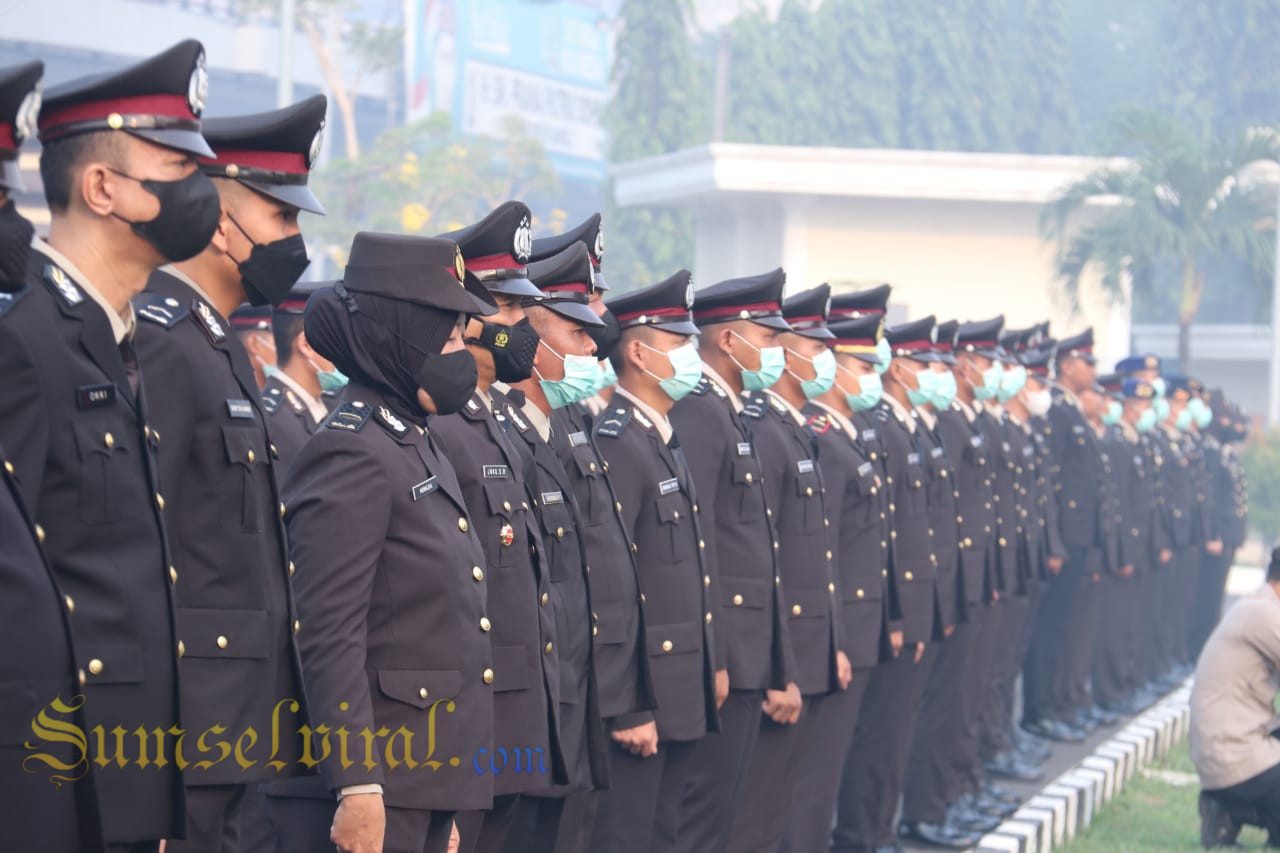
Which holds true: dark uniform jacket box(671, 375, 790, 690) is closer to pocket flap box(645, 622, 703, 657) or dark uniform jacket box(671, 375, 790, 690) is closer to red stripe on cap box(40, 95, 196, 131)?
pocket flap box(645, 622, 703, 657)

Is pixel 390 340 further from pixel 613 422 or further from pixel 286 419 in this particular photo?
pixel 286 419

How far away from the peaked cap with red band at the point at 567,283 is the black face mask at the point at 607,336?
258mm

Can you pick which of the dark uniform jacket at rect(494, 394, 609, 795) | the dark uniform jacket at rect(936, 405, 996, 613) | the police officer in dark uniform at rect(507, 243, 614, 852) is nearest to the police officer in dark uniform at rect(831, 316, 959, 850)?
the dark uniform jacket at rect(936, 405, 996, 613)

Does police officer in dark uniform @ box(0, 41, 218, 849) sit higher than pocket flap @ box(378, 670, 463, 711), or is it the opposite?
police officer in dark uniform @ box(0, 41, 218, 849)

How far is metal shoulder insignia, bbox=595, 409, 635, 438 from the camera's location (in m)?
5.80

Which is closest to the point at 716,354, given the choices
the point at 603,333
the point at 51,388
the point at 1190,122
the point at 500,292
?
the point at 603,333

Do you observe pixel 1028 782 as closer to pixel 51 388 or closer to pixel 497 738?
pixel 497 738

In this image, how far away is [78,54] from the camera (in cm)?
3953

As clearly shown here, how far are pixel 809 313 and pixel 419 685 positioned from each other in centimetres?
386

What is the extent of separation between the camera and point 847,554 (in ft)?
24.7

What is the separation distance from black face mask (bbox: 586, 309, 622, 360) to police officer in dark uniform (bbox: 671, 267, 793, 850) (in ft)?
1.55

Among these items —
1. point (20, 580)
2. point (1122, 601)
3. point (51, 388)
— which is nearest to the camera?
point (20, 580)

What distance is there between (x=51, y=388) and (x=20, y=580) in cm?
36

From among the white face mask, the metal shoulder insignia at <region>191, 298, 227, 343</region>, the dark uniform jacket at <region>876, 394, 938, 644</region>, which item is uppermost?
the metal shoulder insignia at <region>191, 298, 227, 343</region>
